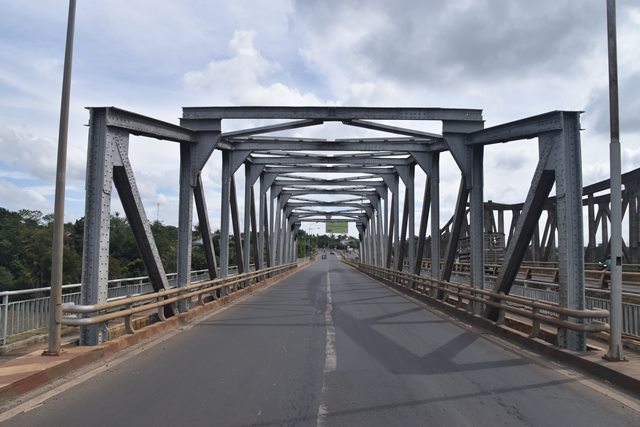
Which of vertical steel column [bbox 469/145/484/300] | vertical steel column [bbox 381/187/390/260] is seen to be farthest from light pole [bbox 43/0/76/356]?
vertical steel column [bbox 381/187/390/260]

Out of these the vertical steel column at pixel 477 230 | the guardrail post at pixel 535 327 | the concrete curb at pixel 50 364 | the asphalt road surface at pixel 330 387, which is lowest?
the asphalt road surface at pixel 330 387

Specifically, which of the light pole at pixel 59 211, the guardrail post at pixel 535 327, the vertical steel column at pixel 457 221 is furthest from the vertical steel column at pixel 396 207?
the light pole at pixel 59 211

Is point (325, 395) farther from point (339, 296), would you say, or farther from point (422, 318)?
point (339, 296)

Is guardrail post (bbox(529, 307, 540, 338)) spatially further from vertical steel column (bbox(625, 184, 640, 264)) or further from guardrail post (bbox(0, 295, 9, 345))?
vertical steel column (bbox(625, 184, 640, 264))

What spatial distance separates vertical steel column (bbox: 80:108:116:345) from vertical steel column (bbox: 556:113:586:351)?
7697mm

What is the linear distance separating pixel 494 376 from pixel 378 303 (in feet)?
35.5

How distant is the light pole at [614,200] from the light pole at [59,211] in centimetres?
791

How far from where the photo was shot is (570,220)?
9.37 m

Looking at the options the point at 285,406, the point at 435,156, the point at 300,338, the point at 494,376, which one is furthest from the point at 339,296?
the point at 285,406

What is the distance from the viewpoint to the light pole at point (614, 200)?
7801 millimetres

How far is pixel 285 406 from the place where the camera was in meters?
5.75

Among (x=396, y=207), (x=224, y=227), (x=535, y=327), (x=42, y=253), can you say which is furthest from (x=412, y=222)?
(x=42, y=253)

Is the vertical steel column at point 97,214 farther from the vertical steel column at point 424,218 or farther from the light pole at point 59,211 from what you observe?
the vertical steel column at point 424,218

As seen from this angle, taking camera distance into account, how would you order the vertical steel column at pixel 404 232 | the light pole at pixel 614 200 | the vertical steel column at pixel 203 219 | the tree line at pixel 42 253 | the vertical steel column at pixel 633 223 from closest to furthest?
the light pole at pixel 614 200 → the vertical steel column at pixel 203 219 → the vertical steel column at pixel 404 232 → the vertical steel column at pixel 633 223 → the tree line at pixel 42 253
